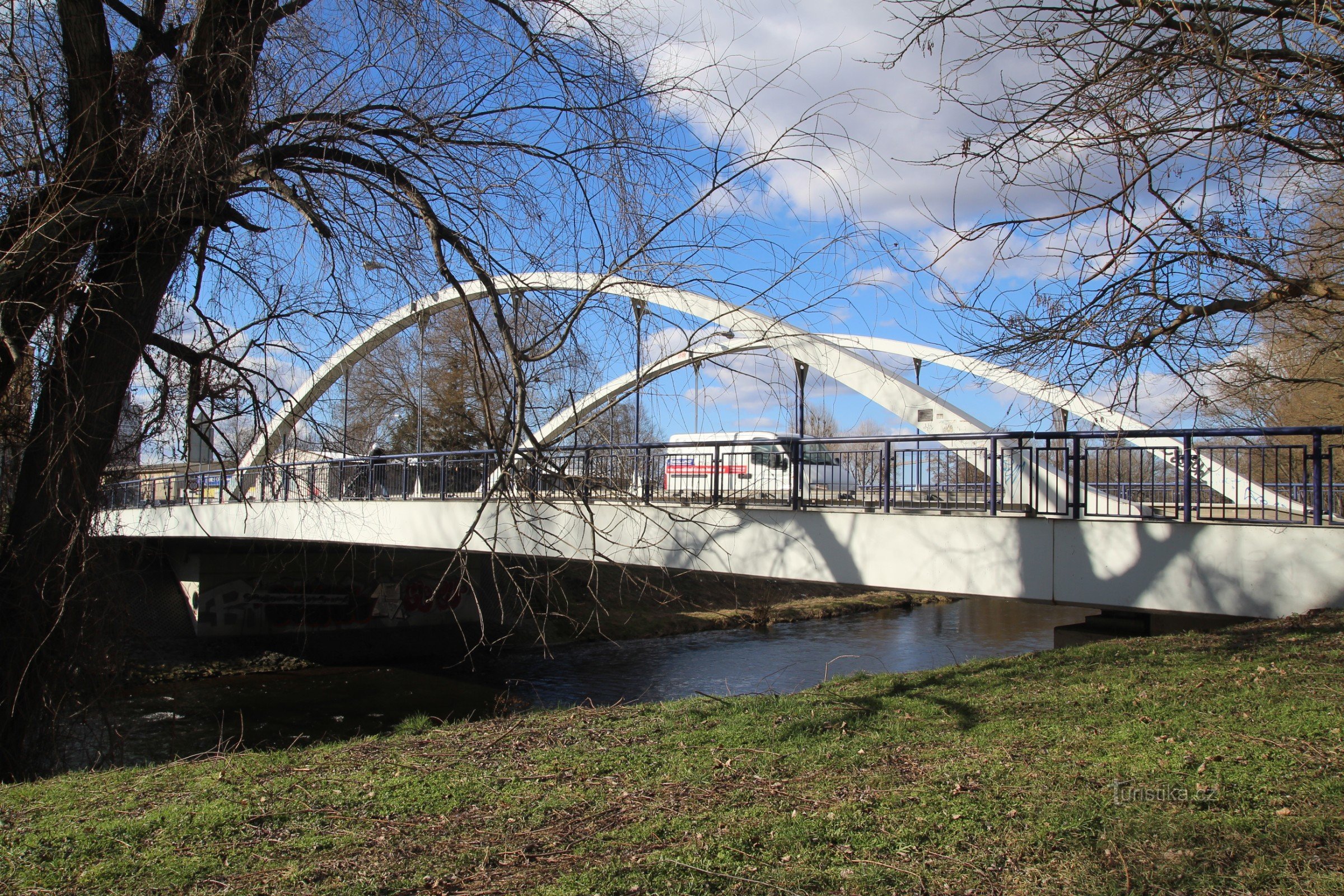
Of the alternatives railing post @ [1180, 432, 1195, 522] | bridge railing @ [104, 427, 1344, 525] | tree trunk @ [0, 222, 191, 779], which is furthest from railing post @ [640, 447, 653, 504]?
railing post @ [1180, 432, 1195, 522]

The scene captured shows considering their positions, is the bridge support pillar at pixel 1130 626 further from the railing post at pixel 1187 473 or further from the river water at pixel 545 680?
the railing post at pixel 1187 473

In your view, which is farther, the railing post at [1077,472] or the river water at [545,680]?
the river water at [545,680]

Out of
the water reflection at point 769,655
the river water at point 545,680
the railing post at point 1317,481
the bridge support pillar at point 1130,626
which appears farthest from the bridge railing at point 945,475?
the water reflection at point 769,655

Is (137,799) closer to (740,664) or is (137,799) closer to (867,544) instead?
(867,544)

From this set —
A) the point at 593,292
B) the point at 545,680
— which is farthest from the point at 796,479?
the point at 545,680

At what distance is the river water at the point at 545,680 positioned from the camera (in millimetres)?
15484

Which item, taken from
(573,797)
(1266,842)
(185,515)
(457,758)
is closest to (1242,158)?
(1266,842)

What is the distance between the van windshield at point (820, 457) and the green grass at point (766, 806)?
12.9 feet

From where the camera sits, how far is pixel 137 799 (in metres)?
5.38

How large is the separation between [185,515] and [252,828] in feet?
61.9

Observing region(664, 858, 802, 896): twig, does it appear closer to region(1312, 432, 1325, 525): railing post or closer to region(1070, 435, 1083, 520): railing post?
region(1070, 435, 1083, 520): railing post

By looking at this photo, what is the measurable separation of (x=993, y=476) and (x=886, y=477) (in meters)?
1.32

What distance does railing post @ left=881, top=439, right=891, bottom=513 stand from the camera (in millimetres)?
10227

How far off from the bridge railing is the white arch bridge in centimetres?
4
